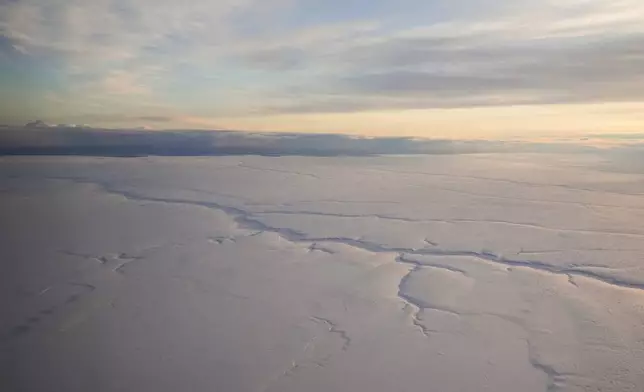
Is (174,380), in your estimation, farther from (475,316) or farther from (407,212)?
(407,212)

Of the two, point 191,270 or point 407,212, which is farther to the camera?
point 407,212

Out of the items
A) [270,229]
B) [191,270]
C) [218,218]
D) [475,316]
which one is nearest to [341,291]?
[475,316]

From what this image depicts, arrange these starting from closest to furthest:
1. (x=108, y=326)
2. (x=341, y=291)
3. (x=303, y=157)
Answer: (x=108, y=326) → (x=341, y=291) → (x=303, y=157)

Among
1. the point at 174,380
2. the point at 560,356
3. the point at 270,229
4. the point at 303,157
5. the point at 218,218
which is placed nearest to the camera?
the point at 174,380

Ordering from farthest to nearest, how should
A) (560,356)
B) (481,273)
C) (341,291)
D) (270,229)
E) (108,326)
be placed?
(270,229), (481,273), (341,291), (108,326), (560,356)

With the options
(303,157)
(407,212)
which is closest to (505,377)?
(407,212)

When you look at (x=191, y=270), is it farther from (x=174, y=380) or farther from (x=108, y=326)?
(x=174, y=380)
